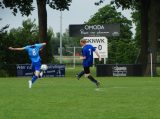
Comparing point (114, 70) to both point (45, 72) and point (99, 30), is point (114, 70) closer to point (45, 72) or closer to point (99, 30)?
point (45, 72)

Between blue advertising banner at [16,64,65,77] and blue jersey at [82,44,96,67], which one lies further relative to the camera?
blue advertising banner at [16,64,65,77]

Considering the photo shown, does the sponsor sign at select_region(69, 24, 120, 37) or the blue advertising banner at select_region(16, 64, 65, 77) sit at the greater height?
the sponsor sign at select_region(69, 24, 120, 37)

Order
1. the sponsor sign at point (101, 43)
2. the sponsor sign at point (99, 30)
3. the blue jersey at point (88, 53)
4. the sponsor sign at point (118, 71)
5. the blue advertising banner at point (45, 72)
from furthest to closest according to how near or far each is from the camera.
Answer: the sponsor sign at point (99, 30) < the sponsor sign at point (101, 43) < the sponsor sign at point (118, 71) < the blue advertising banner at point (45, 72) < the blue jersey at point (88, 53)

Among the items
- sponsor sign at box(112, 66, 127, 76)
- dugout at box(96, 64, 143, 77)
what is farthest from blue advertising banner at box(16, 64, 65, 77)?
sponsor sign at box(112, 66, 127, 76)

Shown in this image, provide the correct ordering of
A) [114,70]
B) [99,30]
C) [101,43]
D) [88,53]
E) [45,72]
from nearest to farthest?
[88,53]
[45,72]
[114,70]
[101,43]
[99,30]

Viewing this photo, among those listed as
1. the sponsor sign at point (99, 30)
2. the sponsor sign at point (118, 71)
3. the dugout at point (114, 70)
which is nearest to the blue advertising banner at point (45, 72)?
the dugout at point (114, 70)

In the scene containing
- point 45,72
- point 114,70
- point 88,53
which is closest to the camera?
point 88,53

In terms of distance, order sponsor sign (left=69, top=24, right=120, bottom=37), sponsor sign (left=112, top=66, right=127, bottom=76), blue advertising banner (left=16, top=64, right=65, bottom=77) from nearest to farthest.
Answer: blue advertising banner (left=16, top=64, right=65, bottom=77) < sponsor sign (left=112, top=66, right=127, bottom=76) < sponsor sign (left=69, top=24, right=120, bottom=37)

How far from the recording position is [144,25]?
5466 cm

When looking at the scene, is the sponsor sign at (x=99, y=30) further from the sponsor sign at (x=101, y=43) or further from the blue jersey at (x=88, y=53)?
the blue jersey at (x=88, y=53)

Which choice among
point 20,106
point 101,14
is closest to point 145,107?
point 20,106

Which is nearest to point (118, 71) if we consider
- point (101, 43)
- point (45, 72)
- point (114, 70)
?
point (114, 70)

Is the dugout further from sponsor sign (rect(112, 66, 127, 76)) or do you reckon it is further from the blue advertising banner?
the blue advertising banner

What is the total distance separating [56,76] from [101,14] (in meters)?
90.2
